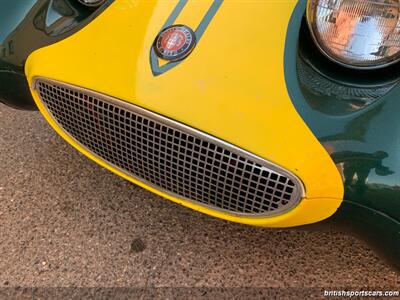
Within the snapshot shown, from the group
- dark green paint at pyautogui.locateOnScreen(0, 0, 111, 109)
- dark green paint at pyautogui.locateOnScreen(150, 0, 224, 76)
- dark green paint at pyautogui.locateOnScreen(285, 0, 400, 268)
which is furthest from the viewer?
dark green paint at pyautogui.locateOnScreen(0, 0, 111, 109)

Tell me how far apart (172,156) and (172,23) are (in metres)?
0.48

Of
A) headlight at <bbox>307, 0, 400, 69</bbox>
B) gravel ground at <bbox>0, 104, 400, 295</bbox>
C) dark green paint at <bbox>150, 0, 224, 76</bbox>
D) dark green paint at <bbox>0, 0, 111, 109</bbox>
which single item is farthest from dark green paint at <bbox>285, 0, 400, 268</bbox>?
dark green paint at <bbox>0, 0, 111, 109</bbox>

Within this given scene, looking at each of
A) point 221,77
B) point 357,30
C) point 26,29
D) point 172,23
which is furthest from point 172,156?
point 26,29

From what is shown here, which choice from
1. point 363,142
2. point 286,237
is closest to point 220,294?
point 286,237

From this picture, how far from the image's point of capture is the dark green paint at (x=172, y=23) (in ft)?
5.34

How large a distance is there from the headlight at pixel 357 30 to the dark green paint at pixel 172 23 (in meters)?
0.34

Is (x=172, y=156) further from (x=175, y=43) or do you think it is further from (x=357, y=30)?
(x=357, y=30)

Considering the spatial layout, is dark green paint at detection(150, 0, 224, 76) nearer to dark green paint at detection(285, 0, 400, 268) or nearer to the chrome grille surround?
the chrome grille surround

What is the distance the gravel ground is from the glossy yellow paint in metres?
0.37

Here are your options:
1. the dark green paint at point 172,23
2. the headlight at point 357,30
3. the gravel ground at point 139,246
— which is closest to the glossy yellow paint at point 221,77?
the dark green paint at point 172,23

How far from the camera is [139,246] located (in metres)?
2.07

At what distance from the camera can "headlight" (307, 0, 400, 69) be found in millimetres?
1461

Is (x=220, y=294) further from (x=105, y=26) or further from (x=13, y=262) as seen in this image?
(x=105, y=26)

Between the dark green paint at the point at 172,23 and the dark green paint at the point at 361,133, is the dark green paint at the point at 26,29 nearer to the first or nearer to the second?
the dark green paint at the point at 172,23
